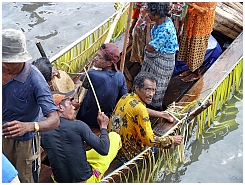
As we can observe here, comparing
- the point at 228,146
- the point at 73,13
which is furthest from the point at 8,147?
the point at 73,13

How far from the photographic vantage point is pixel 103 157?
370 centimetres

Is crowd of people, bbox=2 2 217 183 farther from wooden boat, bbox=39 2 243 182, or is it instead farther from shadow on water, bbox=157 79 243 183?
shadow on water, bbox=157 79 243 183

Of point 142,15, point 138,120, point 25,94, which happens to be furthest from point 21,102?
point 142,15

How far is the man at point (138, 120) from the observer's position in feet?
11.9

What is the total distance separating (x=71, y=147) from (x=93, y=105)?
106 cm

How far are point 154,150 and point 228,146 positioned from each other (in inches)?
59.5

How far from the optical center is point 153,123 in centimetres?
457

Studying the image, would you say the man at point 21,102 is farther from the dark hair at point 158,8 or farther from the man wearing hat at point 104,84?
the dark hair at point 158,8

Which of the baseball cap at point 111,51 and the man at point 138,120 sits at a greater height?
the baseball cap at point 111,51

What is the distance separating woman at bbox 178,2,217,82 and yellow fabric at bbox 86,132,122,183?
190cm

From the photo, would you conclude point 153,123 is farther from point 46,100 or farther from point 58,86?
point 46,100

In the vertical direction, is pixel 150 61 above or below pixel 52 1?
above

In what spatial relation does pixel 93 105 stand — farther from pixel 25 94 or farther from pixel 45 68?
pixel 25 94

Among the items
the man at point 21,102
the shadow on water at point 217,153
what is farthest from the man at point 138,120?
the shadow on water at point 217,153
